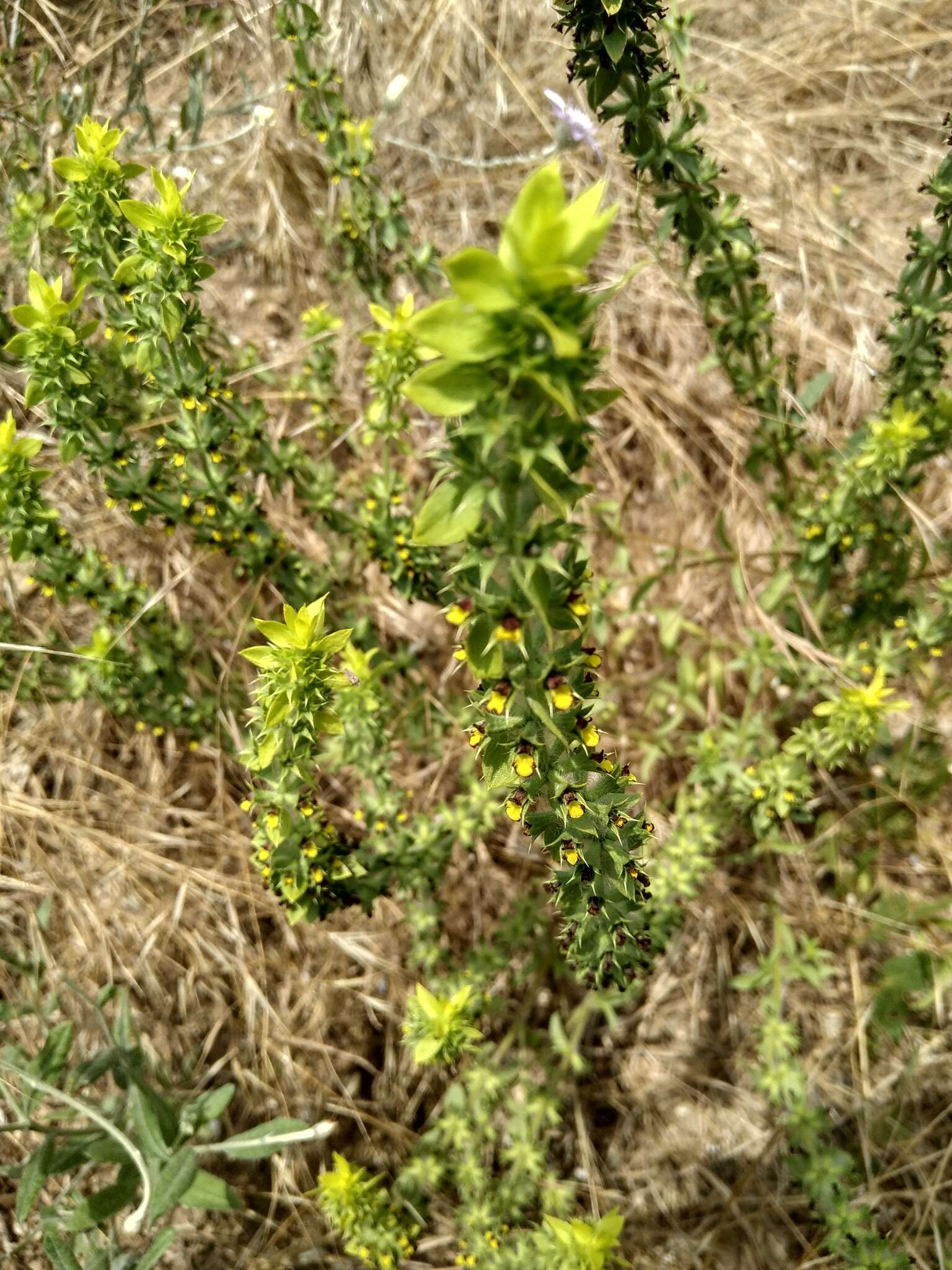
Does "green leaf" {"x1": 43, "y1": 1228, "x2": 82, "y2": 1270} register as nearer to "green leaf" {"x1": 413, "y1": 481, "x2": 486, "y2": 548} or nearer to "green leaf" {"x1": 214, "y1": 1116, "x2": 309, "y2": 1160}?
"green leaf" {"x1": 214, "y1": 1116, "x2": 309, "y2": 1160}

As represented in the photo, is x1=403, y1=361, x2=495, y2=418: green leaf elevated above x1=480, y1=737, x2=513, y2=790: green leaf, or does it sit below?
above

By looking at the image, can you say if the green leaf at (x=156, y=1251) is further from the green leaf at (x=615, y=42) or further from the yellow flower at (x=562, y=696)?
the green leaf at (x=615, y=42)

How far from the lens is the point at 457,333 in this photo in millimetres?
1210

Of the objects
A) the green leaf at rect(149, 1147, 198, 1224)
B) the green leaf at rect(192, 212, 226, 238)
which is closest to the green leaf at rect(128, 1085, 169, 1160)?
the green leaf at rect(149, 1147, 198, 1224)

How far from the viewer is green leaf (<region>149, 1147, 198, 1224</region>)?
258cm

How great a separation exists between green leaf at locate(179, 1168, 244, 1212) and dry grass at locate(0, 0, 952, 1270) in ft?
2.55

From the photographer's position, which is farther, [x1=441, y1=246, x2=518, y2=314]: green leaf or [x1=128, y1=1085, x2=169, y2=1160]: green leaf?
[x1=128, y1=1085, x2=169, y2=1160]: green leaf

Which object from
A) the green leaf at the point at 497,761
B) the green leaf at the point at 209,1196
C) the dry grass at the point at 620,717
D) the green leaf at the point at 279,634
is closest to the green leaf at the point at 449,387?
the green leaf at the point at 497,761

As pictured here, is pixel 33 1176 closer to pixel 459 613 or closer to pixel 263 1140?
pixel 263 1140

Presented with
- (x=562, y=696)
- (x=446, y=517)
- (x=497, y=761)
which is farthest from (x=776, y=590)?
(x=446, y=517)

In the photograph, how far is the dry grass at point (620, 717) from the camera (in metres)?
3.69

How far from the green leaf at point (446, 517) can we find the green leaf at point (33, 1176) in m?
2.53

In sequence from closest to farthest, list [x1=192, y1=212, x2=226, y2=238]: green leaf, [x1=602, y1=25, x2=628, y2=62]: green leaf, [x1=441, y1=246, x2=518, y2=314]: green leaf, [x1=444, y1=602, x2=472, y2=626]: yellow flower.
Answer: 1. [x1=441, y1=246, x2=518, y2=314]: green leaf
2. [x1=444, y1=602, x2=472, y2=626]: yellow flower
3. [x1=602, y1=25, x2=628, y2=62]: green leaf
4. [x1=192, y1=212, x2=226, y2=238]: green leaf

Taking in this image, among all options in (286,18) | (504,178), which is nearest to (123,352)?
(286,18)
